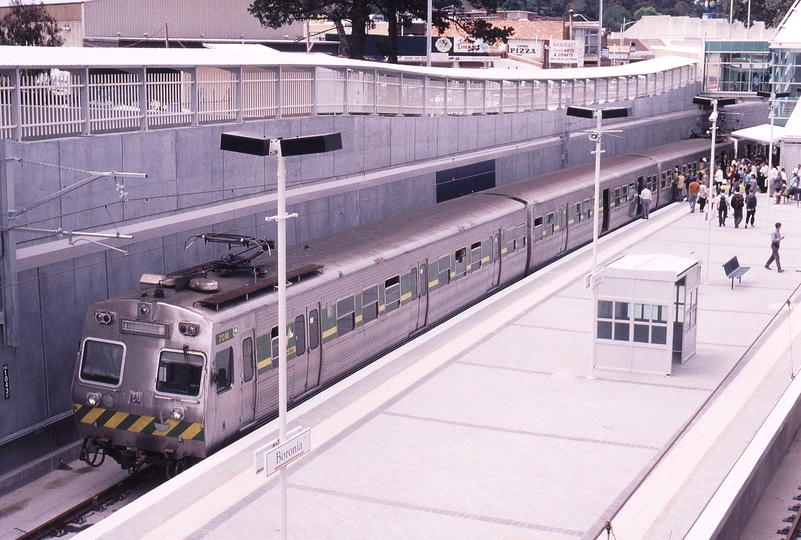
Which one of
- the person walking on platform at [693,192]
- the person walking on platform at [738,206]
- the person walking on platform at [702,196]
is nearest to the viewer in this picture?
the person walking on platform at [738,206]

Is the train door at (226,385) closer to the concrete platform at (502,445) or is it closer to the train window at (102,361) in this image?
the concrete platform at (502,445)

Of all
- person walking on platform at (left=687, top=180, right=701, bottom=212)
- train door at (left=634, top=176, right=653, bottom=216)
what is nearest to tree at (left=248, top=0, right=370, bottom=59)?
train door at (left=634, top=176, right=653, bottom=216)

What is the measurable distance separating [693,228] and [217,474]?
26.4 metres

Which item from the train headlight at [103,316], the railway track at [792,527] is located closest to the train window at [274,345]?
the train headlight at [103,316]

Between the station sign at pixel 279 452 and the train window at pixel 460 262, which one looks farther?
the train window at pixel 460 262

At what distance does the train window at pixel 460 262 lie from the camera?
23516mm

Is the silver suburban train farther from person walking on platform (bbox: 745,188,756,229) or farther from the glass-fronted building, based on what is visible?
the glass-fronted building

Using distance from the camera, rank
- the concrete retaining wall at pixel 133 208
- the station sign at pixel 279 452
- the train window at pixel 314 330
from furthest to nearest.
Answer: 1. the train window at pixel 314 330
2. the concrete retaining wall at pixel 133 208
3. the station sign at pixel 279 452

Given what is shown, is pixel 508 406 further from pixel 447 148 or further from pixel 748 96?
pixel 748 96

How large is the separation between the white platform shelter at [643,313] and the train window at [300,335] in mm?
5529

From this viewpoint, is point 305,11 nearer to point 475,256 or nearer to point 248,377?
point 475,256

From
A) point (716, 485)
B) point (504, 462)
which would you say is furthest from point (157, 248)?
point (716, 485)

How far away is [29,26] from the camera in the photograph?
47.3 meters

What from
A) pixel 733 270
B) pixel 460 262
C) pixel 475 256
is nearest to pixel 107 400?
pixel 460 262
